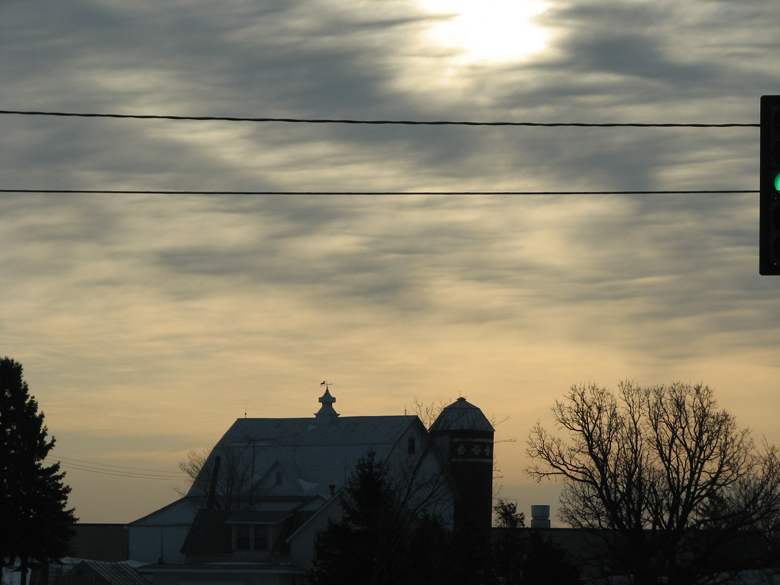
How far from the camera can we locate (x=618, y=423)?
5553 centimetres

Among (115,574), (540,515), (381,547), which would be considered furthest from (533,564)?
(540,515)

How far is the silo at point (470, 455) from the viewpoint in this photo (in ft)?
250

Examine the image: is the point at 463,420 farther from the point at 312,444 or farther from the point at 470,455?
the point at 312,444

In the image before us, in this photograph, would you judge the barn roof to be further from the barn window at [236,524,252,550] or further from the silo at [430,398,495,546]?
the barn window at [236,524,252,550]

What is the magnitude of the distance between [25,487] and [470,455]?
32201 millimetres

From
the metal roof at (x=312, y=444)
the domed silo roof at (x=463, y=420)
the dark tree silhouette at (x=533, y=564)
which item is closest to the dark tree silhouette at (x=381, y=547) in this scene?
the dark tree silhouette at (x=533, y=564)

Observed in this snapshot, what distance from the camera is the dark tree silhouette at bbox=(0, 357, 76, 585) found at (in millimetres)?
59312

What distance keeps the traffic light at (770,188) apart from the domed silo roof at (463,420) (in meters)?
68.7

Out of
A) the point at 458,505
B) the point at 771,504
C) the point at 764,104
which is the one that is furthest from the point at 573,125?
the point at 458,505

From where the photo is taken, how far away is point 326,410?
81.2m

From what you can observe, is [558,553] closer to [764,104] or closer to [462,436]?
[462,436]

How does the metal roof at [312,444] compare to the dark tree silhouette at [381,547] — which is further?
the metal roof at [312,444]

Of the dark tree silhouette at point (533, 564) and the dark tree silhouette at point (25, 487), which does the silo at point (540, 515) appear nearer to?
the dark tree silhouette at point (533, 564)

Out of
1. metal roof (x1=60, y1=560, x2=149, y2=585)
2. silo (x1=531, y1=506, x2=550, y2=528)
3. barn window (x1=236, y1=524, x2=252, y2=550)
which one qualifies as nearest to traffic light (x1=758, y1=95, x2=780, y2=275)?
barn window (x1=236, y1=524, x2=252, y2=550)
